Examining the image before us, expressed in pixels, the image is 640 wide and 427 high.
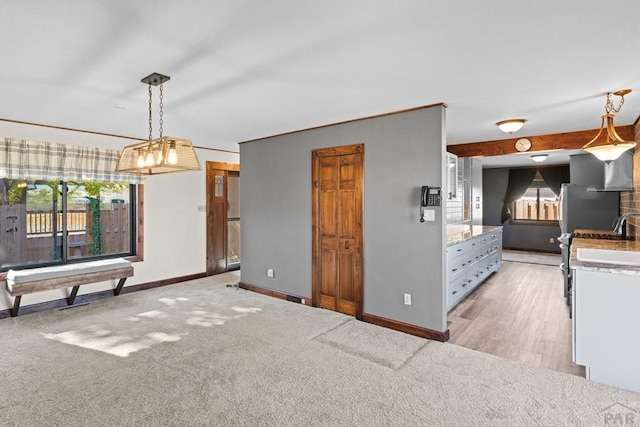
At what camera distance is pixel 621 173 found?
13.8 ft

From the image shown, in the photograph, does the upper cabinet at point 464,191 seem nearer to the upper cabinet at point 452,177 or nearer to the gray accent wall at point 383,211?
the upper cabinet at point 452,177

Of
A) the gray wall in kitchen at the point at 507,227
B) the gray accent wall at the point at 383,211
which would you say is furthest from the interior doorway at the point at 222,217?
the gray wall in kitchen at the point at 507,227

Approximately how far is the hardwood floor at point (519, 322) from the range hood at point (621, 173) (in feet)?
5.27

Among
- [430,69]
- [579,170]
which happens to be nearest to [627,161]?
[579,170]

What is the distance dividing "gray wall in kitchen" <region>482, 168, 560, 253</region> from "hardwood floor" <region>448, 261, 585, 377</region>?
3274 mm

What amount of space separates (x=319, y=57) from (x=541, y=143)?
3.90m

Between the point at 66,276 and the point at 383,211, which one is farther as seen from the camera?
the point at 66,276

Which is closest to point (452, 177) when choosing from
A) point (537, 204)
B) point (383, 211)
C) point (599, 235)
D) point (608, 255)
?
point (599, 235)

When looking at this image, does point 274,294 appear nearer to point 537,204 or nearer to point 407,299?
point 407,299

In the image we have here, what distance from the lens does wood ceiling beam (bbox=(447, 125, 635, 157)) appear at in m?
4.38

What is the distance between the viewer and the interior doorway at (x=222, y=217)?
20.3 ft

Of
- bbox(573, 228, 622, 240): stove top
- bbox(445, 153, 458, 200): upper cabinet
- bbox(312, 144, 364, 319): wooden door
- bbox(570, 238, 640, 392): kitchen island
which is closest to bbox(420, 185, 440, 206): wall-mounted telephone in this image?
bbox(312, 144, 364, 319): wooden door

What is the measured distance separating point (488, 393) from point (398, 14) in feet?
8.18

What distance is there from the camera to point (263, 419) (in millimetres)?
2160
